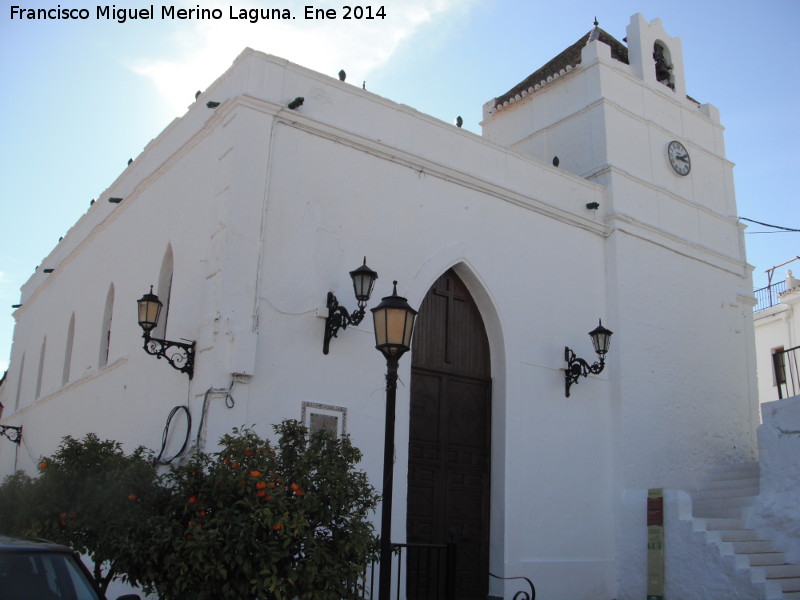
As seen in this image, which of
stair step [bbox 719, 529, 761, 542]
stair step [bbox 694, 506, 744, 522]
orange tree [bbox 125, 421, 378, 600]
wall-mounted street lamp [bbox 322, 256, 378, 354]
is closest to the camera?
orange tree [bbox 125, 421, 378, 600]

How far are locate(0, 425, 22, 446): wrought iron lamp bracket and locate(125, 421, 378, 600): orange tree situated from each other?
12.0 m

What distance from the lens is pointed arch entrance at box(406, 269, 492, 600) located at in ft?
34.3

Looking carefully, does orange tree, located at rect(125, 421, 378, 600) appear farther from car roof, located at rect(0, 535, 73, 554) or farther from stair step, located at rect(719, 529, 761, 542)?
stair step, located at rect(719, 529, 761, 542)

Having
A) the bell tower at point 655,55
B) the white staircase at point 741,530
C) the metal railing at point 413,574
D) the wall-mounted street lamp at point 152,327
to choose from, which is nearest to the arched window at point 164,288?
the wall-mounted street lamp at point 152,327

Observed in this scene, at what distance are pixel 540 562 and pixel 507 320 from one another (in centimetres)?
330

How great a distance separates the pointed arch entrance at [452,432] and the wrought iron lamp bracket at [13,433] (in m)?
11.0

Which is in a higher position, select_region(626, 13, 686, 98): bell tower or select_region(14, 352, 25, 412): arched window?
select_region(626, 13, 686, 98): bell tower

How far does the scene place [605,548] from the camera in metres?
11.7

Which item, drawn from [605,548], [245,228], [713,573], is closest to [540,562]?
[605,548]

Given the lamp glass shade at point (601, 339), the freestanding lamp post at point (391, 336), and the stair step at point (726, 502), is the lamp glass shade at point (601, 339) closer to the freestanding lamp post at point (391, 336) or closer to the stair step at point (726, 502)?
the stair step at point (726, 502)

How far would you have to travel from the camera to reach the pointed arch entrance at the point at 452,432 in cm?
1046

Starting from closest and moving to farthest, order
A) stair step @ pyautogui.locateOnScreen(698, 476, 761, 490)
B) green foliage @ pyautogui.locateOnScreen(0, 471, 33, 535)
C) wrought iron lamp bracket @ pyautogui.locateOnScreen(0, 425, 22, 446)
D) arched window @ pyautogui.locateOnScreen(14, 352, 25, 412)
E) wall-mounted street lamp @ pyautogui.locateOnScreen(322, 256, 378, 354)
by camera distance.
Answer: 1. green foliage @ pyautogui.locateOnScreen(0, 471, 33, 535)
2. wall-mounted street lamp @ pyautogui.locateOnScreen(322, 256, 378, 354)
3. stair step @ pyautogui.locateOnScreen(698, 476, 761, 490)
4. wrought iron lamp bracket @ pyautogui.locateOnScreen(0, 425, 22, 446)
5. arched window @ pyautogui.locateOnScreen(14, 352, 25, 412)

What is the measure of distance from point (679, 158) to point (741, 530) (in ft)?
22.0

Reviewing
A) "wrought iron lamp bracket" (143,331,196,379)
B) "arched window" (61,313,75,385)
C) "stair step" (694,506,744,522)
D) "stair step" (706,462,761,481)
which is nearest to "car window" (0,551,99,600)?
"wrought iron lamp bracket" (143,331,196,379)
